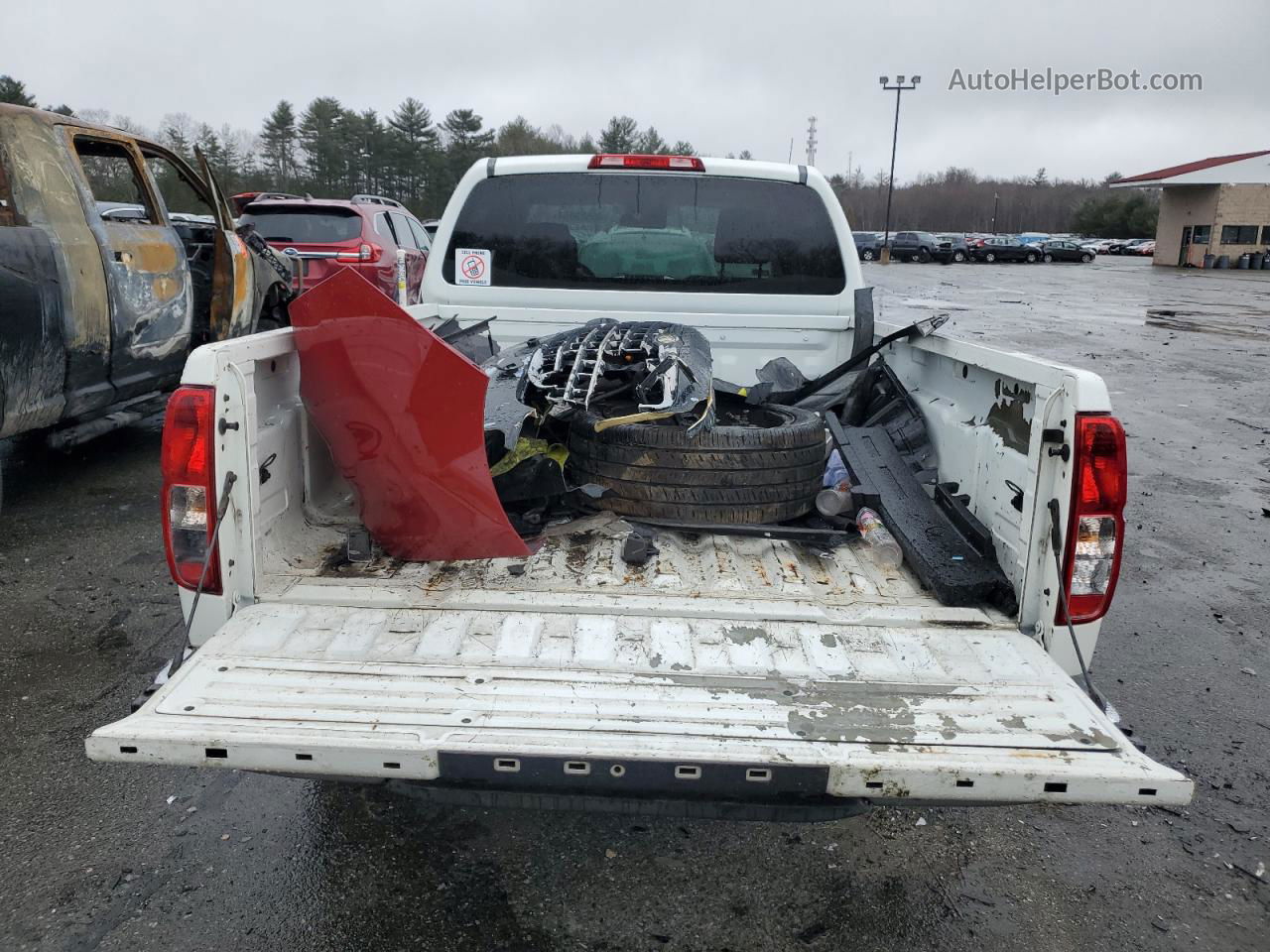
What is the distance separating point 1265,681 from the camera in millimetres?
4133

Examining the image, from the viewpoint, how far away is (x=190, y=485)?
244 cm

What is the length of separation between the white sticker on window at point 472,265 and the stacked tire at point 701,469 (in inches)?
53.4

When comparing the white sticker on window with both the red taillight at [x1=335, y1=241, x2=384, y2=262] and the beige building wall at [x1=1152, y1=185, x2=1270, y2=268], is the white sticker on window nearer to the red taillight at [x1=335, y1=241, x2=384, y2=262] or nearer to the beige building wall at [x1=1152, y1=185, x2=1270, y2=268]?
the red taillight at [x1=335, y1=241, x2=384, y2=262]

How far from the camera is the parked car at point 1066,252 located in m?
57.7

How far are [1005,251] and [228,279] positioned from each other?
5810cm

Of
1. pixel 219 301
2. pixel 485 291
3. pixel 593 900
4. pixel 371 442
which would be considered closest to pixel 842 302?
pixel 485 291

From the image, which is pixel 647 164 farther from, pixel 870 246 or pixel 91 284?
pixel 870 246

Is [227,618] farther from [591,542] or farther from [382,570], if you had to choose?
[591,542]

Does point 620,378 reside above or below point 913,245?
below

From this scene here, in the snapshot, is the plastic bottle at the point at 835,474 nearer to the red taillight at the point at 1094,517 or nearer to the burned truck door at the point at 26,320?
the red taillight at the point at 1094,517

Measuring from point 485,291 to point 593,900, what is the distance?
8.81ft

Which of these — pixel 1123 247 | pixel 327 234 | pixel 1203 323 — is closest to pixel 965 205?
pixel 1123 247

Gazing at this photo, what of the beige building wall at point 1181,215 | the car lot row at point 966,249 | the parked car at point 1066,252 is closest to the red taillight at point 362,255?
→ the car lot row at point 966,249

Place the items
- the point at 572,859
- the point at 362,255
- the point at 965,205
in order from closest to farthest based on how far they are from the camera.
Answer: the point at 572,859
the point at 362,255
the point at 965,205
